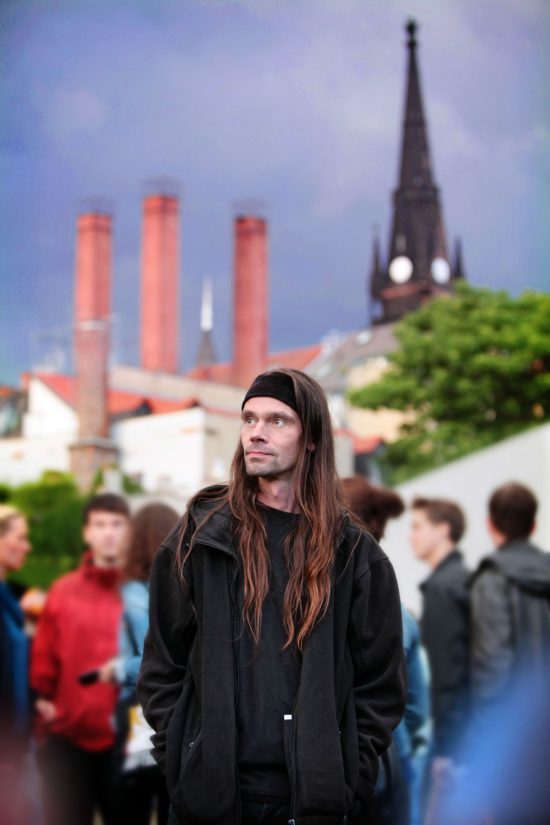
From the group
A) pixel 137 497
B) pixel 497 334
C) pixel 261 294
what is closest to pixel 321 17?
pixel 261 294

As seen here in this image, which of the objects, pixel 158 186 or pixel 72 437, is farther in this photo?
pixel 72 437

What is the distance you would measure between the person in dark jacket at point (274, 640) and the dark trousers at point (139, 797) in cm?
196

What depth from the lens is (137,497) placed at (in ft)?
33.4

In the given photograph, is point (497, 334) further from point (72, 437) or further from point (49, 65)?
point (49, 65)

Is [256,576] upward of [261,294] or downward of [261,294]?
downward

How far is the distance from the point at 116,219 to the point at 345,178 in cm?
159

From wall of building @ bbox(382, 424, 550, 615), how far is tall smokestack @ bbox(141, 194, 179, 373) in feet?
6.62

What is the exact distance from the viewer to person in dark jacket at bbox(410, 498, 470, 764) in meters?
5.05

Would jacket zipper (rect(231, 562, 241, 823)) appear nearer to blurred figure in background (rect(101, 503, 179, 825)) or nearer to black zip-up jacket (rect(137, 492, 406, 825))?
black zip-up jacket (rect(137, 492, 406, 825))

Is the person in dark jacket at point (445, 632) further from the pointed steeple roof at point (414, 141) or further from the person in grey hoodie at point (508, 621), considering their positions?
the pointed steeple roof at point (414, 141)

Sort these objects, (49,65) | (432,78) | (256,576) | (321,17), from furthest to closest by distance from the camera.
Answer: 1. (432,78)
2. (321,17)
3. (49,65)
4. (256,576)

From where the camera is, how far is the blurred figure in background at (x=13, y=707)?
4.76 metres

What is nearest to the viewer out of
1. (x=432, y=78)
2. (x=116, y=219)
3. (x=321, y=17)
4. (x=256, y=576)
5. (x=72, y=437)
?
(x=256, y=576)

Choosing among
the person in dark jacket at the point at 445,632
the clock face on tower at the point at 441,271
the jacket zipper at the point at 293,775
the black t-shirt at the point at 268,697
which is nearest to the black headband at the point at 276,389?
the black t-shirt at the point at 268,697
